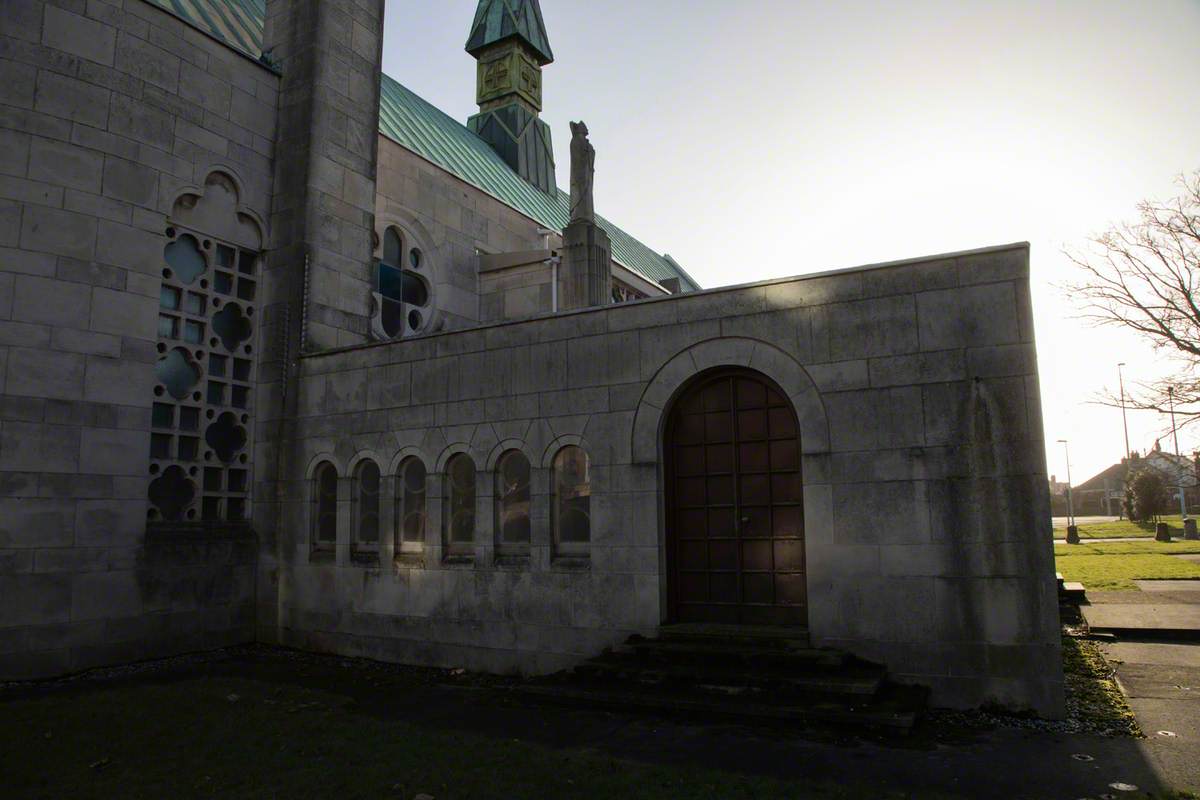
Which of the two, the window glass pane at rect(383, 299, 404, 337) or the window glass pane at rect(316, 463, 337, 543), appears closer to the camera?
the window glass pane at rect(316, 463, 337, 543)

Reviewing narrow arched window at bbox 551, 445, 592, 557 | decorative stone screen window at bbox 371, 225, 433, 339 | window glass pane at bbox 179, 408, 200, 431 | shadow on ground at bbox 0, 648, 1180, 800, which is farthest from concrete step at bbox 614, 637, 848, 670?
decorative stone screen window at bbox 371, 225, 433, 339

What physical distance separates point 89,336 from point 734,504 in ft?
30.1

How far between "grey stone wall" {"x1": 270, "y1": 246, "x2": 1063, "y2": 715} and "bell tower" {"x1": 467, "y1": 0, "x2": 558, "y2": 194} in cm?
2112

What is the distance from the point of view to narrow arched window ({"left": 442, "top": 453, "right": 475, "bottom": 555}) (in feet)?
38.5

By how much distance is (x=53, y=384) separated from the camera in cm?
1088

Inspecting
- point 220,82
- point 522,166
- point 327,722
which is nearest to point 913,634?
point 327,722

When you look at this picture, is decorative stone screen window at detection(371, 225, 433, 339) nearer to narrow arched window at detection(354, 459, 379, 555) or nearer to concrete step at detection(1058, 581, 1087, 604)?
narrow arched window at detection(354, 459, 379, 555)

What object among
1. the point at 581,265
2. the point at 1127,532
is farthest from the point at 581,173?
the point at 1127,532

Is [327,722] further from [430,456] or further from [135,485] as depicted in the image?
[135,485]

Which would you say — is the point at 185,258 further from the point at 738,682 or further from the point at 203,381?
the point at 738,682

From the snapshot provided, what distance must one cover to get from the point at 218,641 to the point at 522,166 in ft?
75.9

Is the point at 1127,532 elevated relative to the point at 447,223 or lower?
lower

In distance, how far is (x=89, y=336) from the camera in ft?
37.1

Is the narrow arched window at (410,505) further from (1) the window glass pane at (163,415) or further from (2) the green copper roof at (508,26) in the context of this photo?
(2) the green copper roof at (508,26)
